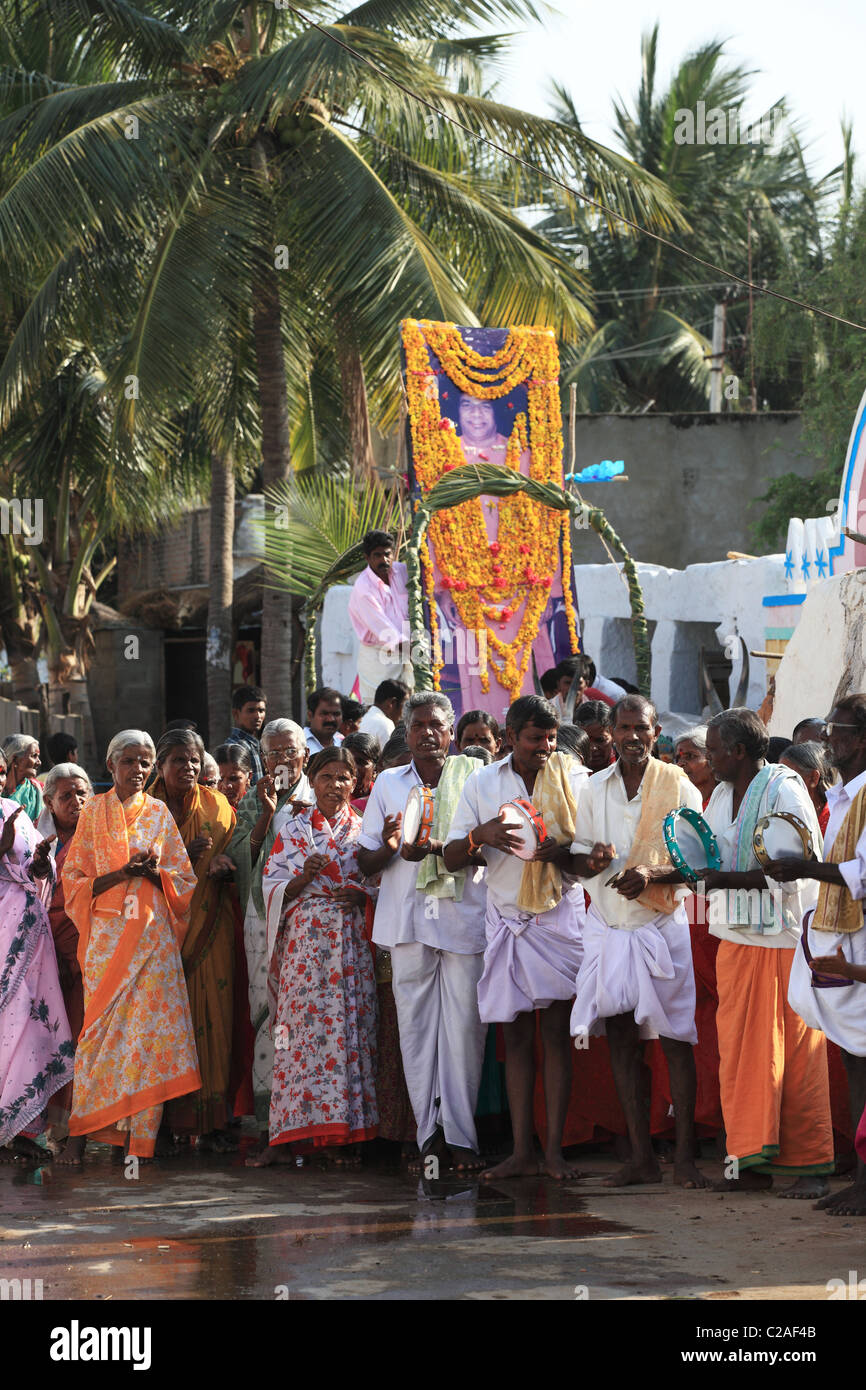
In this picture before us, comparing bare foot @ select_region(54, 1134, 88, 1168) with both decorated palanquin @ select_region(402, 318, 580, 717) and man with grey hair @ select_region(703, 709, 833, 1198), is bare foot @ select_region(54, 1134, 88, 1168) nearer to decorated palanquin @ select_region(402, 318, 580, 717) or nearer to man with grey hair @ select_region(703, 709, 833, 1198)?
man with grey hair @ select_region(703, 709, 833, 1198)

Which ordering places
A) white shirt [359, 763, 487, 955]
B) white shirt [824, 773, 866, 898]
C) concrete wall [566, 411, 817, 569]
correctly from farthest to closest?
concrete wall [566, 411, 817, 569], white shirt [359, 763, 487, 955], white shirt [824, 773, 866, 898]

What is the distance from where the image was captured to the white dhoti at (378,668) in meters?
10.5

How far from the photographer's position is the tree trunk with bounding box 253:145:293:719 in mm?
14914

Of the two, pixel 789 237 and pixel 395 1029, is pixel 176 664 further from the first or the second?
pixel 395 1029

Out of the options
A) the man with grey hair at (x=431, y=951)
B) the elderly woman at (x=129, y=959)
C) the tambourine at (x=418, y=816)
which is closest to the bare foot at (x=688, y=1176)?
the man with grey hair at (x=431, y=951)

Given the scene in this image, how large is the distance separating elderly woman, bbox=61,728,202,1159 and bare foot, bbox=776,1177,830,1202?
2352 millimetres

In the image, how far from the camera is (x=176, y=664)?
2597 centimetres

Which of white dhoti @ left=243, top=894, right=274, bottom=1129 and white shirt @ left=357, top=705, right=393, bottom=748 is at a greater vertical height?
white shirt @ left=357, top=705, right=393, bottom=748

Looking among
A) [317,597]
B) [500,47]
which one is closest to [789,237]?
[500,47]

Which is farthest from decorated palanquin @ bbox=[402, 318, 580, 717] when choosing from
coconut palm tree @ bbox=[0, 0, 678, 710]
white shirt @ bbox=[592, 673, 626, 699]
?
coconut palm tree @ bbox=[0, 0, 678, 710]

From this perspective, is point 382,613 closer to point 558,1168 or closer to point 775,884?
point 558,1168

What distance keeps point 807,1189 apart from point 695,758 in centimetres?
182

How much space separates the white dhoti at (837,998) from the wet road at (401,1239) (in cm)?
58

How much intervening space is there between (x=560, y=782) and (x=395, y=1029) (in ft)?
4.36
